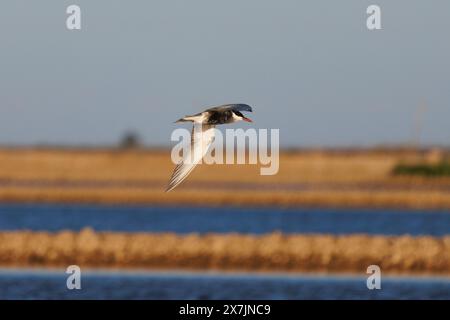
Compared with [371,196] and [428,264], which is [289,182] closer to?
[371,196]

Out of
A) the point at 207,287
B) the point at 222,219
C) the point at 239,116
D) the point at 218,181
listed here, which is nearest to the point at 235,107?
the point at 239,116

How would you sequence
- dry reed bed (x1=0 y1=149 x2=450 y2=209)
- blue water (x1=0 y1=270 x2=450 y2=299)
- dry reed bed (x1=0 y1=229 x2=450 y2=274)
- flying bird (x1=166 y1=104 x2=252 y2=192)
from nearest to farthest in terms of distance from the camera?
flying bird (x1=166 y1=104 x2=252 y2=192), blue water (x1=0 y1=270 x2=450 y2=299), dry reed bed (x1=0 y1=229 x2=450 y2=274), dry reed bed (x1=0 y1=149 x2=450 y2=209)

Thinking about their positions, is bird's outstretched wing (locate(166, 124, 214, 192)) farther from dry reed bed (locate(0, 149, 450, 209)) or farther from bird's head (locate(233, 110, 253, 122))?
dry reed bed (locate(0, 149, 450, 209))

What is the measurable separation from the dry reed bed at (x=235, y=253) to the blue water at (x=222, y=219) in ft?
28.6

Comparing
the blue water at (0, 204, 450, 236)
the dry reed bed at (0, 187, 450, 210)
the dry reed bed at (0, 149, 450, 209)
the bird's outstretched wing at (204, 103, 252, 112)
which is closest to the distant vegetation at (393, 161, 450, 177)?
the dry reed bed at (0, 149, 450, 209)

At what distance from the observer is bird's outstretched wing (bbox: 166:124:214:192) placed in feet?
52.5

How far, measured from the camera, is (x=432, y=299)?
26.1 meters

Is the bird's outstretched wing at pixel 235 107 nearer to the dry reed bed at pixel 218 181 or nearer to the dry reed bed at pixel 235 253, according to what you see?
the dry reed bed at pixel 235 253

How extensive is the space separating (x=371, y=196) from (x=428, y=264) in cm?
2378

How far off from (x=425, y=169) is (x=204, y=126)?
163 ft

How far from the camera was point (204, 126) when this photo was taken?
16984 millimetres

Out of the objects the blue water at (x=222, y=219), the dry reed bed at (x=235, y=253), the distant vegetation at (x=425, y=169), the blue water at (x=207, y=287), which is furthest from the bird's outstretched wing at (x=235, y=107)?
the distant vegetation at (x=425, y=169)

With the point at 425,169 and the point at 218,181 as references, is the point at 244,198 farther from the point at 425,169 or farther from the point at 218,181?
the point at 218,181
